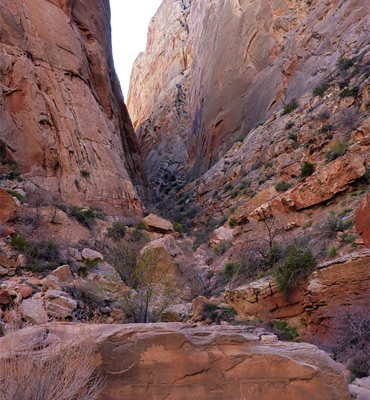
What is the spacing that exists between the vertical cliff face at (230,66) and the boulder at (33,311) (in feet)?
67.4

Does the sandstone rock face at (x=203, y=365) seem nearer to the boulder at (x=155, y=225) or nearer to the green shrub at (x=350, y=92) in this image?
the boulder at (x=155, y=225)

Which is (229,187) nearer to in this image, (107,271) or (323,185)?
(323,185)

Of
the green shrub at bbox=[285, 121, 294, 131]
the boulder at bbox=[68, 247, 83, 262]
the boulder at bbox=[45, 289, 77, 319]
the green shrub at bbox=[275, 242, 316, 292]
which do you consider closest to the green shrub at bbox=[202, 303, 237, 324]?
the green shrub at bbox=[275, 242, 316, 292]

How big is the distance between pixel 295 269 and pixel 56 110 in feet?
→ 59.0

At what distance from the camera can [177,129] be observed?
46.8 m

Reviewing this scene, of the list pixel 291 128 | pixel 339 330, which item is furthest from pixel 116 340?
pixel 291 128

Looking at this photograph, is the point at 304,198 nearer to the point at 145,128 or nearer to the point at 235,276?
the point at 235,276

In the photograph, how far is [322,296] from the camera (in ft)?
23.5

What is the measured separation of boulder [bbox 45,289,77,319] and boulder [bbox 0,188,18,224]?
5.49 meters

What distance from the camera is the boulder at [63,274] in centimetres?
891

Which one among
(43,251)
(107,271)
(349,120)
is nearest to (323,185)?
(349,120)

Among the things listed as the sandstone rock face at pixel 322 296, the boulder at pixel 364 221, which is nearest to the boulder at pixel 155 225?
the sandstone rock face at pixel 322 296

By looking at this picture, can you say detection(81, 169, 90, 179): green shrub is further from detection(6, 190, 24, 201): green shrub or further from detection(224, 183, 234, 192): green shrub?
detection(224, 183, 234, 192): green shrub

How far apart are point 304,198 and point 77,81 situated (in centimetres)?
1756
